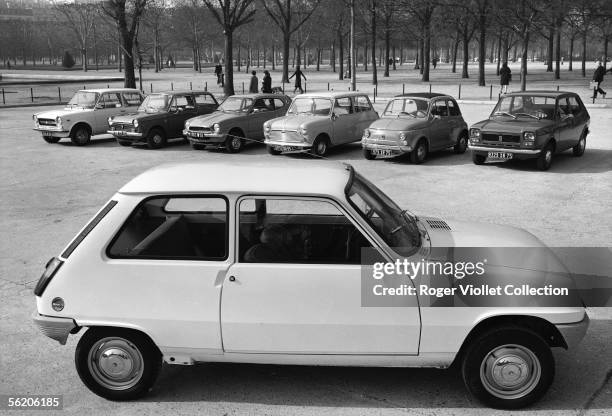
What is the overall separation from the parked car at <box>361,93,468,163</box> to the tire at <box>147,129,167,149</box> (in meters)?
6.46

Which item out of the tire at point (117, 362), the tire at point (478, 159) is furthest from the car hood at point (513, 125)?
the tire at point (117, 362)

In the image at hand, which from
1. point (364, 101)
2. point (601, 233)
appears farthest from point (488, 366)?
point (364, 101)

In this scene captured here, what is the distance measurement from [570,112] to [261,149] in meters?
8.35

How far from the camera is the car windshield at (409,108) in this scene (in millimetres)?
15422

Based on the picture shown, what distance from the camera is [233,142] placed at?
17.1 m

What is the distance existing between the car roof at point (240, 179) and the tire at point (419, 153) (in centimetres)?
1021

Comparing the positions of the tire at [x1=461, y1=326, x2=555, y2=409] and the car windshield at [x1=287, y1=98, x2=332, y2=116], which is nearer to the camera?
the tire at [x1=461, y1=326, x2=555, y2=409]

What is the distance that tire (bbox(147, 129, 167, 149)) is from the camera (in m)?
17.9

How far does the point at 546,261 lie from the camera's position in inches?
170

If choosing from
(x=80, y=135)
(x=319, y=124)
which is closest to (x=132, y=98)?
(x=80, y=135)

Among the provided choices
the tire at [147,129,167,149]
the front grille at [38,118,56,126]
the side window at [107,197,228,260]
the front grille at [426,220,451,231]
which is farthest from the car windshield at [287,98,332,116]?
the side window at [107,197,228,260]

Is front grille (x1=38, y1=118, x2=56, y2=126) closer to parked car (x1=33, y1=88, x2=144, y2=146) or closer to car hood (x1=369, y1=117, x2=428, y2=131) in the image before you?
parked car (x1=33, y1=88, x2=144, y2=146)

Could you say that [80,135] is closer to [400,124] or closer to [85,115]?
[85,115]

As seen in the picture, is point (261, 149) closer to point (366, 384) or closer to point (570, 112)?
point (570, 112)
